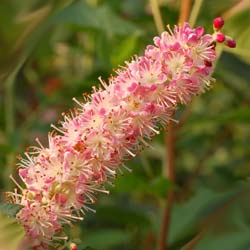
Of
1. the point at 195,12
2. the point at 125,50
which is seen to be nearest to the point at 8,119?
the point at 125,50

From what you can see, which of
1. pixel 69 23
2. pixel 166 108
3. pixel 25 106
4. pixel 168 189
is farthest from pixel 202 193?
pixel 25 106

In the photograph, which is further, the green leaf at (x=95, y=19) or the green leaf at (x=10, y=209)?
the green leaf at (x=95, y=19)

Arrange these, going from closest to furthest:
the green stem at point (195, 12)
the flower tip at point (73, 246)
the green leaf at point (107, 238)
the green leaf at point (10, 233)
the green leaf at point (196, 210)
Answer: the green leaf at point (10, 233), the flower tip at point (73, 246), the green stem at point (195, 12), the green leaf at point (196, 210), the green leaf at point (107, 238)

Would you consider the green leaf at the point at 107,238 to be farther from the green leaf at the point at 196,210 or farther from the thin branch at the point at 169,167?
the thin branch at the point at 169,167

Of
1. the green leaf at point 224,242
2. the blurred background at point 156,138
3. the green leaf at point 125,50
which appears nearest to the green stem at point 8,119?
the blurred background at point 156,138

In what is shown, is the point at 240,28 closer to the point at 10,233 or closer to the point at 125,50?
the point at 125,50

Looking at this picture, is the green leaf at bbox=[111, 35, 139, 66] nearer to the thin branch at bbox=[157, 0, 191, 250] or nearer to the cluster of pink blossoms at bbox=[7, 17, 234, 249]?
the thin branch at bbox=[157, 0, 191, 250]

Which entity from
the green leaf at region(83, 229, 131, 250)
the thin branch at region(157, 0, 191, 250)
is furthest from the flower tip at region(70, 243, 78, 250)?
the green leaf at region(83, 229, 131, 250)

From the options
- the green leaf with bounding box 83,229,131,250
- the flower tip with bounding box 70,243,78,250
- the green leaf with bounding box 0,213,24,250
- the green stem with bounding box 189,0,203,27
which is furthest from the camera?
the green leaf with bounding box 83,229,131,250
